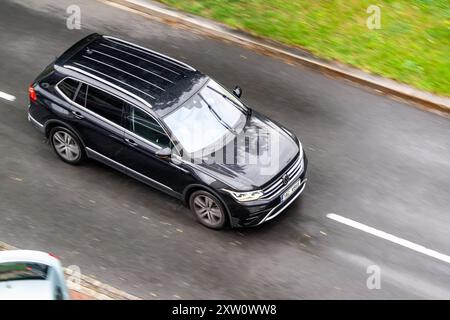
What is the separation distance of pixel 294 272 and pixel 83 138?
164 inches

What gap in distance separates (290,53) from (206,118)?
427 centimetres

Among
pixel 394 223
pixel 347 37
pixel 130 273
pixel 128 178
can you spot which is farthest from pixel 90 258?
pixel 347 37

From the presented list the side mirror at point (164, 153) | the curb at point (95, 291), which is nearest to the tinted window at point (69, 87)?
the side mirror at point (164, 153)

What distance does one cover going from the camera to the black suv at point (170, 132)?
11.2 metres

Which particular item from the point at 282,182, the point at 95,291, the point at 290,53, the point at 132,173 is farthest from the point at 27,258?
the point at 290,53

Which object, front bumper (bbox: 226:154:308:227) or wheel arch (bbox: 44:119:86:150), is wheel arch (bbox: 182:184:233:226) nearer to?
front bumper (bbox: 226:154:308:227)

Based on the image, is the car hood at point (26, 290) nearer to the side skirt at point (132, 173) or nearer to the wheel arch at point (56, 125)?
the side skirt at point (132, 173)

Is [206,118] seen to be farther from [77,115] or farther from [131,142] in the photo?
[77,115]

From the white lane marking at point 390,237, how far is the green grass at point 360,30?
423 cm

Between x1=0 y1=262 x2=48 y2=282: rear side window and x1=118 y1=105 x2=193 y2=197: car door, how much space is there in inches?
110

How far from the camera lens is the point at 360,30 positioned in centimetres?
1570

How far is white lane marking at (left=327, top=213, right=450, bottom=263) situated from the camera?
11.5 meters

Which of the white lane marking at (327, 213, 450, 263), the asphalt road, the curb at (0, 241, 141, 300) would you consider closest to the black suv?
the asphalt road
